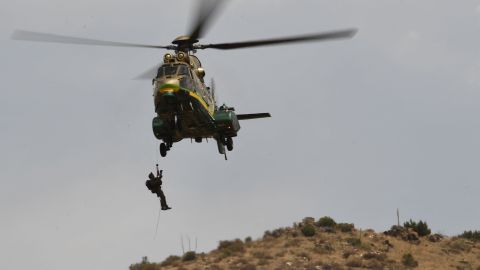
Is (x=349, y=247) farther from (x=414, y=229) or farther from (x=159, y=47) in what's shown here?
(x=159, y=47)

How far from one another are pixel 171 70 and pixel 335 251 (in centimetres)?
3089

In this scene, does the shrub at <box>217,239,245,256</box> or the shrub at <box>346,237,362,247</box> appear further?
the shrub at <box>217,239,245,256</box>

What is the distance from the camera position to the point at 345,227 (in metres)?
62.3

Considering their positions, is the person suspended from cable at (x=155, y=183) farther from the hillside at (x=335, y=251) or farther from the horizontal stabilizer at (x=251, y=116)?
the hillside at (x=335, y=251)

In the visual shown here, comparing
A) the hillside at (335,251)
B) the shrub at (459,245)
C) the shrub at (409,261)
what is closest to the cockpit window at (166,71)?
the hillside at (335,251)

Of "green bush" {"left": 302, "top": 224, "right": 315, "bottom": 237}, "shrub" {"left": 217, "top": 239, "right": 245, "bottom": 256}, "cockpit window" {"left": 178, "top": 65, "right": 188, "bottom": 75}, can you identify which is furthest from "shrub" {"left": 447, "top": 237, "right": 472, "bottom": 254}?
"cockpit window" {"left": 178, "top": 65, "right": 188, "bottom": 75}

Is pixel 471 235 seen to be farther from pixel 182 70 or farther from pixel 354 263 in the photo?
pixel 182 70

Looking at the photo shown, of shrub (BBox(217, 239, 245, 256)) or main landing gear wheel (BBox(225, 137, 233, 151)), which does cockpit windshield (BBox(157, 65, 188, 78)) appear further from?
shrub (BBox(217, 239, 245, 256))

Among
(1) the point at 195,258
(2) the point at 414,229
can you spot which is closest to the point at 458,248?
(2) the point at 414,229

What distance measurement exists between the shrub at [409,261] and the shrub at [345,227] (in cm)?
629

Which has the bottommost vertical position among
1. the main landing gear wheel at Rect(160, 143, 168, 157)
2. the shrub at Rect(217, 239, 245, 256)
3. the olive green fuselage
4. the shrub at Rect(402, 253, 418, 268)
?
the shrub at Rect(402, 253, 418, 268)

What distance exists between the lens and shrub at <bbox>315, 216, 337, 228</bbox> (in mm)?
63312

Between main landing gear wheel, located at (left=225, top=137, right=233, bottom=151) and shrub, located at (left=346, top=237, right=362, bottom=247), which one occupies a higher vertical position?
main landing gear wheel, located at (left=225, top=137, right=233, bottom=151)

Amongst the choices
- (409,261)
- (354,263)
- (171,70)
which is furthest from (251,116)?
(409,261)
